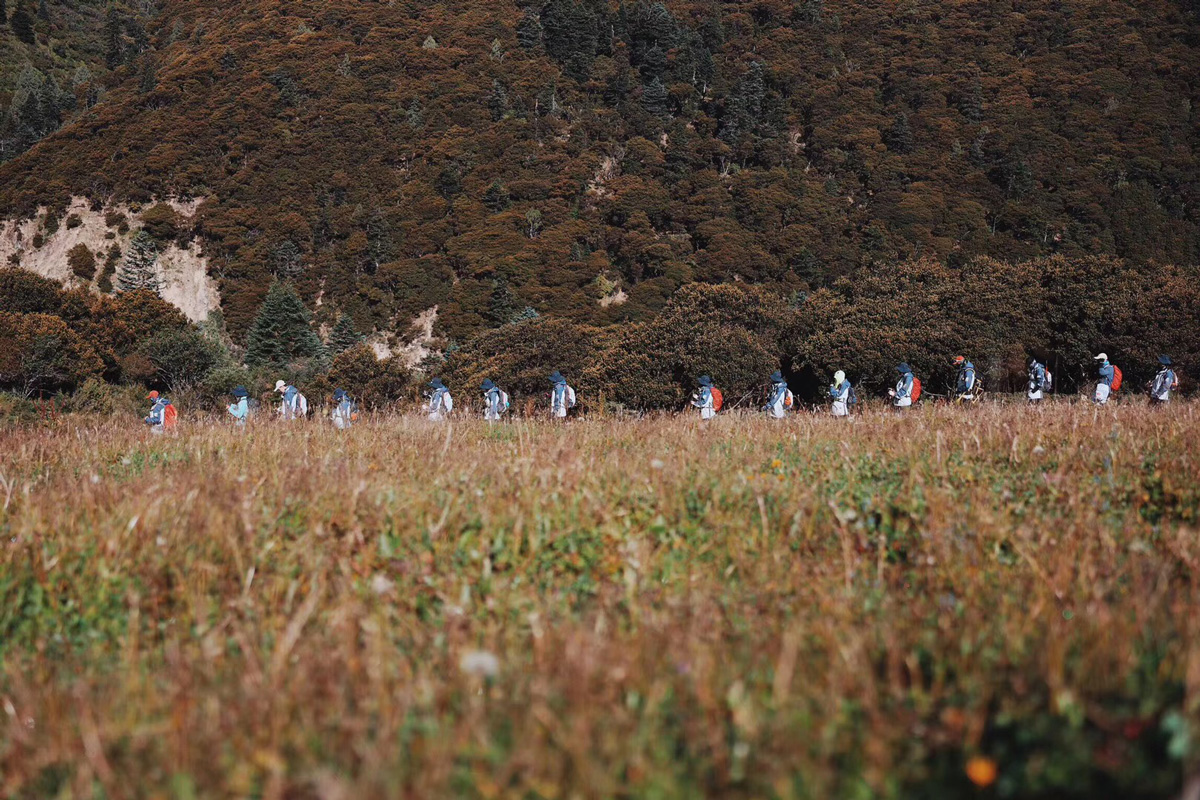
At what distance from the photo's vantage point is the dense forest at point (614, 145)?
58.2 metres

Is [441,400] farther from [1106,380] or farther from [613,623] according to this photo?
[613,623]

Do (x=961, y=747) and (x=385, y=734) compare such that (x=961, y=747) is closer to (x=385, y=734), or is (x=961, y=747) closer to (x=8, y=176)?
(x=385, y=734)

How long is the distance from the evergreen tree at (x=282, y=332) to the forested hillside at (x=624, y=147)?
3.73 meters

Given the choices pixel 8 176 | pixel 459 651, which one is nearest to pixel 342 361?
pixel 459 651

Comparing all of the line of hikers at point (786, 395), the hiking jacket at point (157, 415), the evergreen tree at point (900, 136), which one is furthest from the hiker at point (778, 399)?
Answer: the evergreen tree at point (900, 136)

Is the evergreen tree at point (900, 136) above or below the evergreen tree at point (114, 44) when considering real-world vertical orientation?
below

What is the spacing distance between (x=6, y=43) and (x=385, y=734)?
12667 centimetres

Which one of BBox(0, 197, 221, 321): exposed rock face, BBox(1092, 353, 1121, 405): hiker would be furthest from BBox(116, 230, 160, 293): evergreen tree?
BBox(1092, 353, 1121, 405): hiker

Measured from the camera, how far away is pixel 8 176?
68125mm

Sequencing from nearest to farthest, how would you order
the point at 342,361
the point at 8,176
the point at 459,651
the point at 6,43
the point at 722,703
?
1. the point at 722,703
2. the point at 459,651
3. the point at 342,361
4. the point at 8,176
5. the point at 6,43

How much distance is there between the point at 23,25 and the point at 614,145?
7892 centimetres

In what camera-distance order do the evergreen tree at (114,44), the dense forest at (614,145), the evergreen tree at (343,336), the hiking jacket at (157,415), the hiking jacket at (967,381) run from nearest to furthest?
the hiking jacket at (157,415) → the hiking jacket at (967,381) → the evergreen tree at (343,336) → the dense forest at (614,145) → the evergreen tree at (114,44)

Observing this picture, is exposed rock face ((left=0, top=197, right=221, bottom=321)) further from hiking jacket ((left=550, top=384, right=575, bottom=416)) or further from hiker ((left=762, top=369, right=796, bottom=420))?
hiker ((left=762, top=369, right=796, bottom=420))

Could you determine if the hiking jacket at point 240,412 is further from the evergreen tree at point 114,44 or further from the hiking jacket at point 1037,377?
the evergreen tree at point 114,44
